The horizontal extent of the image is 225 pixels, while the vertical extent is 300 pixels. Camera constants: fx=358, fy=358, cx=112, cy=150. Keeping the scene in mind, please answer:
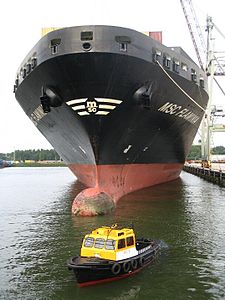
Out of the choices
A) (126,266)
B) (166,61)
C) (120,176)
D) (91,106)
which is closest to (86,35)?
(91,106)

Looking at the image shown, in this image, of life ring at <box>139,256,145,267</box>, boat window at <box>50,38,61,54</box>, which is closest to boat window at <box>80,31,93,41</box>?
boat window at <box>50,38,61,54</box>

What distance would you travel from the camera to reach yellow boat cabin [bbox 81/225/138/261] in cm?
1129

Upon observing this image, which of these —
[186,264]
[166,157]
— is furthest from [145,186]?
[186,264]

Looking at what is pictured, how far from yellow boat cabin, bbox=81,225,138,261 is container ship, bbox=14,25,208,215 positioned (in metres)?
8.73

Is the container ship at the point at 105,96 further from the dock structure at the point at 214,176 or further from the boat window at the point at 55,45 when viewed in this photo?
the dock structure at the point at 214,176

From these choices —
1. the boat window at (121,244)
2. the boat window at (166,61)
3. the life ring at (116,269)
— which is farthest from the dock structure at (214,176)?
the life ring at (116,269)

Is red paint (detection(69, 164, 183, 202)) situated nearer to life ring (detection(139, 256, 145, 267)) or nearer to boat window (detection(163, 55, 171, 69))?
boat window (detection(163, 55, 171, 69))

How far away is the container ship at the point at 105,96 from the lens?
19.1 meters

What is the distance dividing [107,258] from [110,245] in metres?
0.41

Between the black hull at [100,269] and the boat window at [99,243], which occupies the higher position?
the boat window at [99,243]

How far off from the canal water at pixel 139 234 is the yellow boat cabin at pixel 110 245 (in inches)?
31.9

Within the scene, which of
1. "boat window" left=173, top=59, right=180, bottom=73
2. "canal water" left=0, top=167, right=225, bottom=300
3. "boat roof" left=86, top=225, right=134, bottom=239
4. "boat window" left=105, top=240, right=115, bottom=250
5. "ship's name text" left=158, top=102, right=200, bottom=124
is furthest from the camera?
"ship's name text" left=158, top=102, right=200, bottom=124

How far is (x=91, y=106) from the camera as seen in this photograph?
1997 cm

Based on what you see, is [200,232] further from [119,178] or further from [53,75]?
[53,75]
